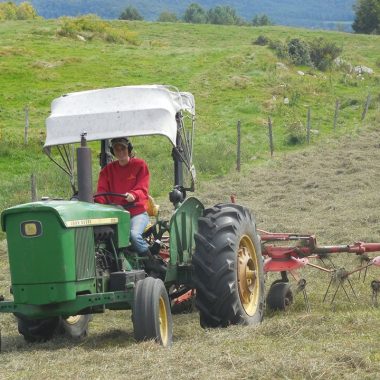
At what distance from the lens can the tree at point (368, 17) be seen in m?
83.1

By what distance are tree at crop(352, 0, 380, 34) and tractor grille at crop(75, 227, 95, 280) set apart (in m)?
76.4

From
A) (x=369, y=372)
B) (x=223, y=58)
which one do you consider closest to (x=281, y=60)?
(x=223, y=58)

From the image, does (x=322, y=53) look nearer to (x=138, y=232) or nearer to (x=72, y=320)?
(x=72, y=320)

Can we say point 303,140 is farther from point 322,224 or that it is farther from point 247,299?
point 247,299

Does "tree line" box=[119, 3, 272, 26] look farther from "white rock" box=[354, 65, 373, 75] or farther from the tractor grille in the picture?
the tractor grille

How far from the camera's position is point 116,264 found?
8648 millimetres

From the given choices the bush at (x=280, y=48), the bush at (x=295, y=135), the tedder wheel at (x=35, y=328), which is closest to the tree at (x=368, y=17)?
the bush at (x=280, y=48)

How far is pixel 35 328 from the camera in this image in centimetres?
888

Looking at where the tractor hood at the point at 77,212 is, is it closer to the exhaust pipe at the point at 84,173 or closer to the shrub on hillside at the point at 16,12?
the exhaust pipe at the point at 84,173

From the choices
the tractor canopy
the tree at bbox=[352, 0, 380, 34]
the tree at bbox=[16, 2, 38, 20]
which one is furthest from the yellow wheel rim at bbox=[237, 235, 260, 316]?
the tree at bbox=[352, 0, 380, 34]

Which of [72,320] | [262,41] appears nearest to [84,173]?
[72,320]

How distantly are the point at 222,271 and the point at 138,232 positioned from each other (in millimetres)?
818

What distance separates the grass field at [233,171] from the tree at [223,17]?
41.1m

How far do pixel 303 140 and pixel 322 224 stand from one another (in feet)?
49.2
